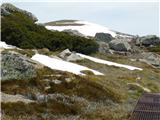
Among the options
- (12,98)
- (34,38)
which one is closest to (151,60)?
(34,38)

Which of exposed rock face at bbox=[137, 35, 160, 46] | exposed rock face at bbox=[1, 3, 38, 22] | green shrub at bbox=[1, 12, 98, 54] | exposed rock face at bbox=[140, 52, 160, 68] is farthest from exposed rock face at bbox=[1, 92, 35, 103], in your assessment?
exposed rock face at bbox=[137, 35, 160, 46]

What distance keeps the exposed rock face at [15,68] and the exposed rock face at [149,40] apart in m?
52.9

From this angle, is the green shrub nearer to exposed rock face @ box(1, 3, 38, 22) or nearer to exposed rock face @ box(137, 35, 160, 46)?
exposed rock face @ box(1, 3, 38, 22)

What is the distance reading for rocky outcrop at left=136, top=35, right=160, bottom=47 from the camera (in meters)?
71.9

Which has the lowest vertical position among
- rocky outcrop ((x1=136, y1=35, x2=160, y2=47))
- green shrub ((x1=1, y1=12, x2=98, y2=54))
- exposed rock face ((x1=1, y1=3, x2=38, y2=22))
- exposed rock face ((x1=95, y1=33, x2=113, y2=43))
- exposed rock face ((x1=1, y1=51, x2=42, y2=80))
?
rocky outcrop ((x1=136, y1=35, x2=160, y2=47))

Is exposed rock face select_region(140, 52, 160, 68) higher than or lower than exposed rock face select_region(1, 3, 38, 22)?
lower

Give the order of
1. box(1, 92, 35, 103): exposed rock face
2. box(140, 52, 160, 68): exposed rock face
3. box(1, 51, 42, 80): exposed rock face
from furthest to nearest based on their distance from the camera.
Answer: box(140, 52, 160, 68): exposed rock face, box(1, 51, 42, 80): exposed rock face, box(1, 92, 35, 103): exposed rock face

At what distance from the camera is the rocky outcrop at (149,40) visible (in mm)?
71938

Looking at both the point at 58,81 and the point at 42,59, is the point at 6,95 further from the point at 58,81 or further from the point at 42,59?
the point at 42,59

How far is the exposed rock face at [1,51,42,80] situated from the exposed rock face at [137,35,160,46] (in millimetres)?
52850

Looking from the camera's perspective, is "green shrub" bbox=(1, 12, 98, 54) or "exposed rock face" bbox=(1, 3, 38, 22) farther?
"exposed rock face" bbox=(1, 3, 38, 22)

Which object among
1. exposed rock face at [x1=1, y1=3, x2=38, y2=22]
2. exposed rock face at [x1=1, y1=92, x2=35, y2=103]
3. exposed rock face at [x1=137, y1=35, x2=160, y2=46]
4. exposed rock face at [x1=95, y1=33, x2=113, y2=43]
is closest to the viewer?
exposed rock face at [x1=1, y1=92, x2=35, y2=103]

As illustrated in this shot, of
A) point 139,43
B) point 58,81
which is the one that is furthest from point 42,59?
point 139,43

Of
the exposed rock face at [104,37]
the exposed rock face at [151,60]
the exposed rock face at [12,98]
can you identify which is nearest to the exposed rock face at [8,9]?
the exposed rock face at [104,37]
